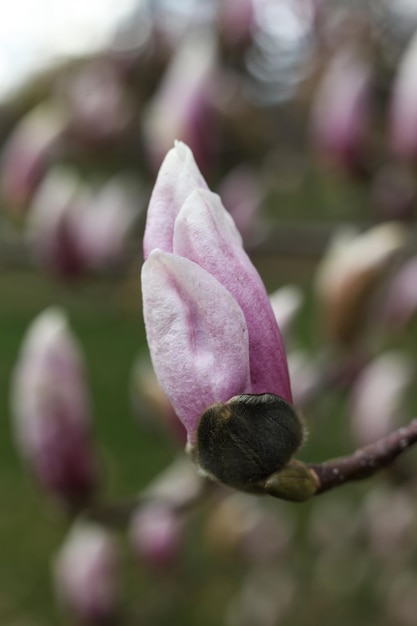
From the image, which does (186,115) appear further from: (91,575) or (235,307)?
(235,307)

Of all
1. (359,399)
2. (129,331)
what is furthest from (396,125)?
(129,331)

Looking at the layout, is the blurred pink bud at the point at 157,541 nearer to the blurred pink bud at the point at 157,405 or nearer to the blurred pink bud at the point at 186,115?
the blurred pink bud at the point at 157,405

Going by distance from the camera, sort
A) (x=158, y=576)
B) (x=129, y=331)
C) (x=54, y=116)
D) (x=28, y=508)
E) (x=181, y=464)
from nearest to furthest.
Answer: (x=181, y=464) → (x=158, y=576) → (x=54, y=116) → (x=28, y=508) → (x=129, y=331)

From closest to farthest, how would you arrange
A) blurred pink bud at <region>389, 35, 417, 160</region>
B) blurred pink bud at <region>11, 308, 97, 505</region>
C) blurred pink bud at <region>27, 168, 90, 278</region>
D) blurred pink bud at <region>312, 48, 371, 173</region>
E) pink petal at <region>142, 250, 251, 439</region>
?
pink petal at <region>142, 250, 251, 439</region> < blurred pink bud at <region>11, 308, 97, 505</region> < blurred pink bud at <region>389, 35, 417, 160</region> < blurred pink bud at <region>312, 48, 371, 173</region> < blurred pink bud at <region>27, 168, 90, 278</region>

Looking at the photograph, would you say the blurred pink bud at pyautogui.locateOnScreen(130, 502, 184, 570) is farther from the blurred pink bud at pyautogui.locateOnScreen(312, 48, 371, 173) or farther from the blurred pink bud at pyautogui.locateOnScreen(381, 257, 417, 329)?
the blurred pink bud at pyautogui.locateOnScreen(312, 48, 371, 173)

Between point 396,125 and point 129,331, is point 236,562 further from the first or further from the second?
point 129,331

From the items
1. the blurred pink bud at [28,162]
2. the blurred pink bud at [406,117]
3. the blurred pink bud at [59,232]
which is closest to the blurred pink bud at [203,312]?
the blurred pink bud at [406,117]

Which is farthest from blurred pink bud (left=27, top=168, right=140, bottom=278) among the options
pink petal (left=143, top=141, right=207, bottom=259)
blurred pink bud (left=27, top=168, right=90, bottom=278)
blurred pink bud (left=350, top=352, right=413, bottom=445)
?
pink petal (left=143, top=141, right=207, bottom=259)
